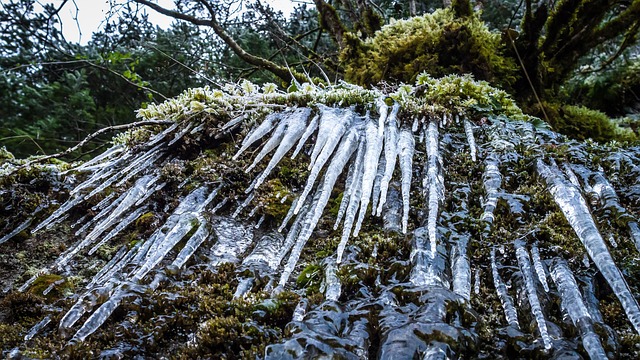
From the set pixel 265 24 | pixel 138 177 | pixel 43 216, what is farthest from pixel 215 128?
pixel 265 24

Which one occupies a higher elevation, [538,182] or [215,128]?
[215,128]

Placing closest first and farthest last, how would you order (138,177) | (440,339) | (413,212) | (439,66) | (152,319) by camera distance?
1. (440,339)
2. (152,319)
3. (413,212)
4. (138,177)
5. (439,66)

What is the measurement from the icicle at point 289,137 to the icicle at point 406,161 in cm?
68

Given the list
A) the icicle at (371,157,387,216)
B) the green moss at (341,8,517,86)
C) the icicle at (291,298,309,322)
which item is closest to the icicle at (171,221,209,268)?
the icicle at (291,298,309,322)

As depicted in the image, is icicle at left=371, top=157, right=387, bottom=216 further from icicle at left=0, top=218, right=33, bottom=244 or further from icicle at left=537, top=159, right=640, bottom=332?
icicle at left=0, top=218, right=33, bottom=244

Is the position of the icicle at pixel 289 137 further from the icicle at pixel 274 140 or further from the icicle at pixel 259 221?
the icicle at pixel 259 221

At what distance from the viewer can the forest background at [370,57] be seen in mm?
4082

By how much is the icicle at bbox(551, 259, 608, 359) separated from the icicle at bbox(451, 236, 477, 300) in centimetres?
32

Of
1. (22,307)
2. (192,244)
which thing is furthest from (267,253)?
(22,307)

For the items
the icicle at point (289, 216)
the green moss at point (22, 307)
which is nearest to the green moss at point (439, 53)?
the icicle at point (289, 216)

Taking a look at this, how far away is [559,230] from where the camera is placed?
5.82 feet

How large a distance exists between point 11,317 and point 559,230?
2.42 m

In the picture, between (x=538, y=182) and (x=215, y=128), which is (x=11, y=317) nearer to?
(x=215, y=128)

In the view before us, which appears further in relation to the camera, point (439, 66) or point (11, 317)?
point (439, 66)
